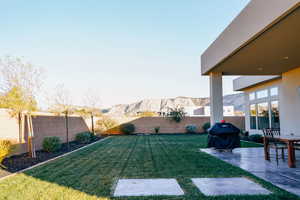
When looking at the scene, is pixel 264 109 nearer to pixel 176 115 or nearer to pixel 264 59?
pixel 264 59

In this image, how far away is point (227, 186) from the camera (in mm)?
4375

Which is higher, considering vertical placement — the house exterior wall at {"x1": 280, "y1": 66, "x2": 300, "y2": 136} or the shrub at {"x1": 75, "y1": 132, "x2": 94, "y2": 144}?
the house exterior wall at {"x1": 280, "y1": 66, "x2": 300, "y2": 136}

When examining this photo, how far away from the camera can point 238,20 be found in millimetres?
6480

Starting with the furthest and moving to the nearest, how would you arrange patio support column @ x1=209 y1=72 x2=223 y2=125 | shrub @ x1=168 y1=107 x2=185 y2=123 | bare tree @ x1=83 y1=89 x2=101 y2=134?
shrub @ x1=168 y1=107 x2=185 y2=123 → bare tree @ x1=83 y1=89 x2=101 y2=134 → patio support column @ x1=209 y1=72 x2=223 y2=125

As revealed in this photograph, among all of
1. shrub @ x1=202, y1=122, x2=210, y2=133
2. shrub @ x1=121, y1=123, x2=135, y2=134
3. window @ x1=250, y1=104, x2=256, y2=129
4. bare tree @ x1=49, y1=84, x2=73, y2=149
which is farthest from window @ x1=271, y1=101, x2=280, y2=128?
bare tree @ x1=49, y1=84, x2=73, y2=149

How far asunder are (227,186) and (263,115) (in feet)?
38.7

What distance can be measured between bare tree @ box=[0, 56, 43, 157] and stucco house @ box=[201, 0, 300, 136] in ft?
20.9

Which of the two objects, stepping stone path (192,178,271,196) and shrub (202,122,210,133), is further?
shrub (202,122,210,133)

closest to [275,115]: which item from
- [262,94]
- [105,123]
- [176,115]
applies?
[262,94]

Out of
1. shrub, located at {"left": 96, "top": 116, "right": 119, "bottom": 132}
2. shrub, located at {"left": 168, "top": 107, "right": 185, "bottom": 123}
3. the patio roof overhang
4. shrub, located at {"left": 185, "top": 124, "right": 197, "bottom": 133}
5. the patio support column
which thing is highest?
the patio roof overhang

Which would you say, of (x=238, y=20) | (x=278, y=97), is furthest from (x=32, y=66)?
(x=278, y=97)

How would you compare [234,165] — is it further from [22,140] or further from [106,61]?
[106,61]

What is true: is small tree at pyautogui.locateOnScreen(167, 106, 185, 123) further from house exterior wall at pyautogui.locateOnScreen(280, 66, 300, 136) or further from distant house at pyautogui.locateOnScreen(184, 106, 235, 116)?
distant house at pyautogui.locateOnScreen(184, 106, 235, 116)

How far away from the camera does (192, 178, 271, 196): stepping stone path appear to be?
4008 millimetres
